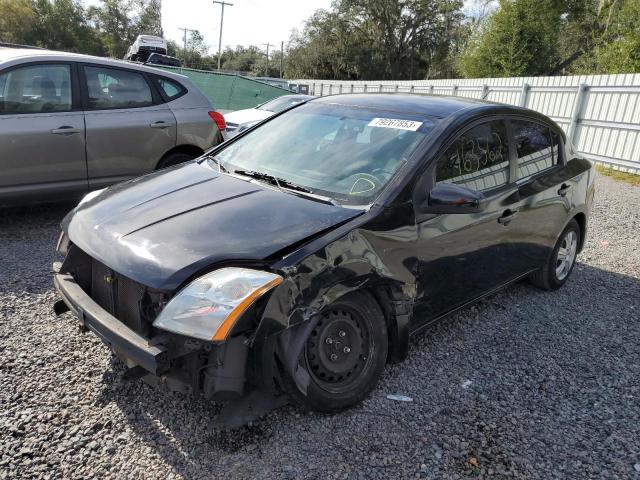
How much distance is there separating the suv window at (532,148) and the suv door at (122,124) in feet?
12.7

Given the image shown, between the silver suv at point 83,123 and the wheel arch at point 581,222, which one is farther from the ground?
the silver suv at point 83,123

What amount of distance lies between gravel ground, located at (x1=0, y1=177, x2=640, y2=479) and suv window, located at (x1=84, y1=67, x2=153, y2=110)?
7.79 ft

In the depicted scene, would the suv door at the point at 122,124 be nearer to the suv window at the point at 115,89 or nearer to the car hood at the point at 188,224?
the suv window at the point at 115,89

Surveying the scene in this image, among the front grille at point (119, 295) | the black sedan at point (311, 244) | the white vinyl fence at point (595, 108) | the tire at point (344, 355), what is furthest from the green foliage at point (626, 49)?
the front grille at point (119, 295)

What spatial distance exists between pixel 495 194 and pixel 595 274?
2.55 m

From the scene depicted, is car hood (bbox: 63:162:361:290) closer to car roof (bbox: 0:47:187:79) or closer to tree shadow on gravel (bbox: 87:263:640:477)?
tree shadow on gravel (bbox: 87:263:640:477)

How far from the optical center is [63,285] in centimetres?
282

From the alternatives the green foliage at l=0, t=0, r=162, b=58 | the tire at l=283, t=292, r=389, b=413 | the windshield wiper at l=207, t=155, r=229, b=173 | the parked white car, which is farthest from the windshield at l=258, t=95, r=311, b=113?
the green foliage at l=0, t=0, r=162, b=58

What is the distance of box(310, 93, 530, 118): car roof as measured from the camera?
344 centimetres

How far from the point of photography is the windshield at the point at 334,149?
9.89 feet

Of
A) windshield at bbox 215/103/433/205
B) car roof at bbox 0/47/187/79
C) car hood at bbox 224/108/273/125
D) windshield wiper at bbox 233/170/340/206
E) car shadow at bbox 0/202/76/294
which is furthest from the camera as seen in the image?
car hood at bbox 224/108/273/125

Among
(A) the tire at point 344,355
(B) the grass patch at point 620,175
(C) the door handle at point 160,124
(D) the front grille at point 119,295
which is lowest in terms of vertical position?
(B) the grass patch at point 620,175

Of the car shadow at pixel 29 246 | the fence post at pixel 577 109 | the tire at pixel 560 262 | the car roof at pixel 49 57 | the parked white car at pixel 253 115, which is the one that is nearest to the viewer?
the car shadow at pixel 29 246

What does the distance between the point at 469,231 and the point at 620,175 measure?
10.2 meters
